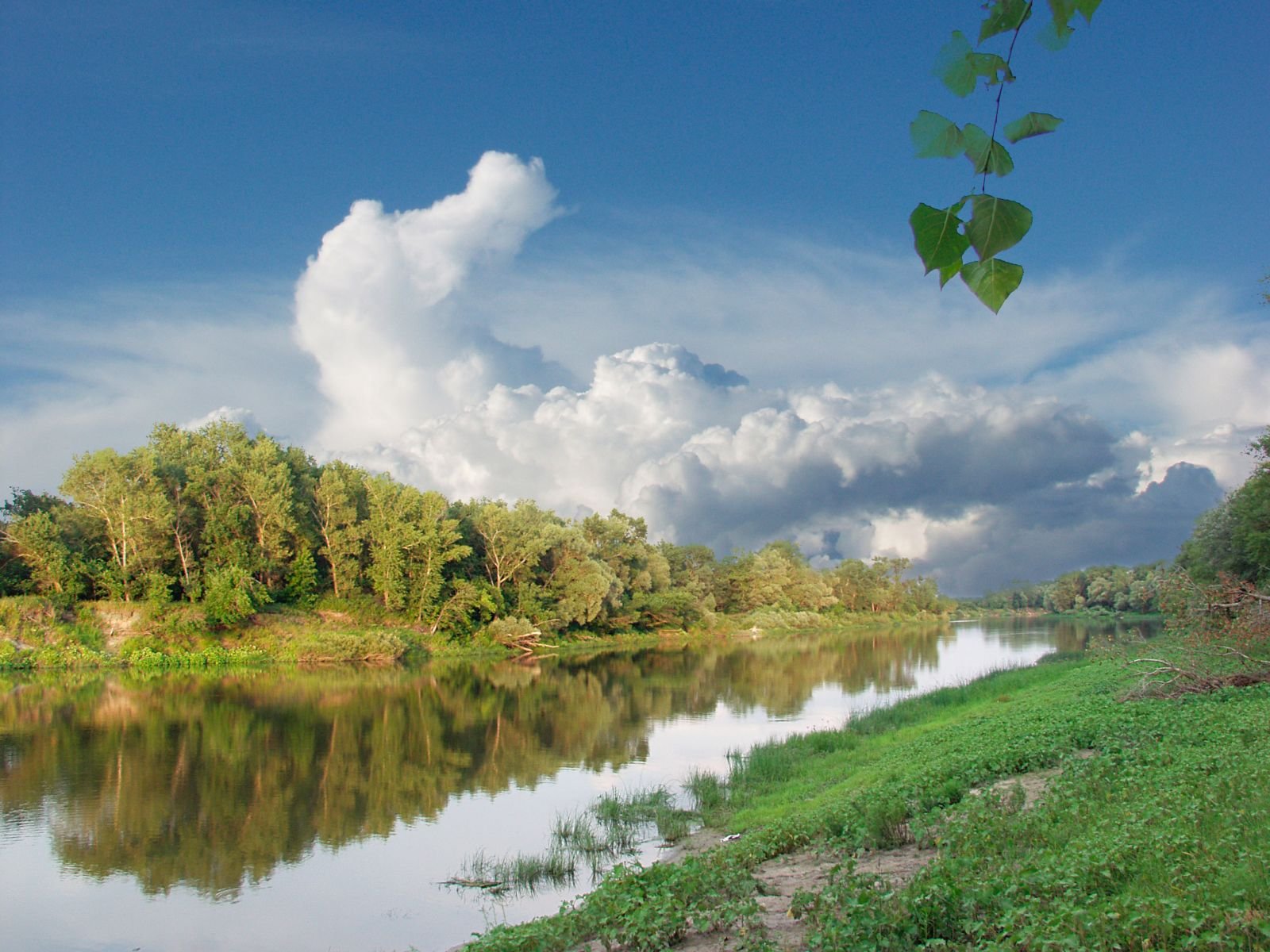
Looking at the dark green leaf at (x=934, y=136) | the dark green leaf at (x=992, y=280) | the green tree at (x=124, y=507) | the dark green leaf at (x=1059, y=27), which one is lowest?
the dark green leaf at (x=992, y=280)

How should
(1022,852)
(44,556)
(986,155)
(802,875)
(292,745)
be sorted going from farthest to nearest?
(44,556) → (292,745) → (802,875) → (1022,852) → (986,155)

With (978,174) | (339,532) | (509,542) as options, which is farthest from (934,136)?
(509,542)

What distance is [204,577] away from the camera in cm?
4897

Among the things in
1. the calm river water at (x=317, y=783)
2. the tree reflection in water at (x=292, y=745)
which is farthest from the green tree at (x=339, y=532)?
the calm river water at (x=317, y=783)

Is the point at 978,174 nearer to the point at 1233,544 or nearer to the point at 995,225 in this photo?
the point at 995,225

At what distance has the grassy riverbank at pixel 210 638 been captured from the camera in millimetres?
41375

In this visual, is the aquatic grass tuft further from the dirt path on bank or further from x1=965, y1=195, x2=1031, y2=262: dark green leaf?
x1=965, y1=195, x2=1031, y2=262: dark green leaf

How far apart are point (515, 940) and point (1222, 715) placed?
Result: 1027 cm

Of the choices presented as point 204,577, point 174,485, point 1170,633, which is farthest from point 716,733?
point 174,485

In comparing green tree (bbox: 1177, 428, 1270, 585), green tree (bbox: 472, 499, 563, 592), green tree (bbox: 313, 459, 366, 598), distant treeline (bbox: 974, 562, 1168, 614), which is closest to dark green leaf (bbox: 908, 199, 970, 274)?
green tree (bbox: 1177, 428, 1270, 585)

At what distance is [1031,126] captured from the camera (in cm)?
179

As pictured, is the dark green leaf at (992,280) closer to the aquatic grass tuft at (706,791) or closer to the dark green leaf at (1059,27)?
the dark green leaf at (1059,27)

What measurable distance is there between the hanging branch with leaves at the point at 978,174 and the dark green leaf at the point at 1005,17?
0.35 feet

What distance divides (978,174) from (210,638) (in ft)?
168
